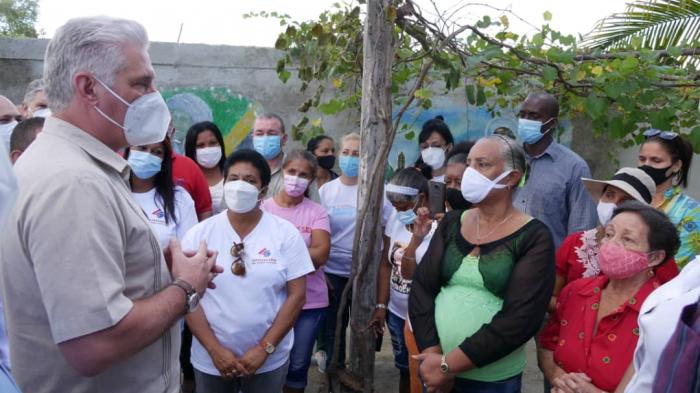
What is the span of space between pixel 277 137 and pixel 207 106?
264 centimetres

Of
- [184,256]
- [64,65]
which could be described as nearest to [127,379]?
[184,256]

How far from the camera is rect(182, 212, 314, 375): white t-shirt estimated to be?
301 centimetres

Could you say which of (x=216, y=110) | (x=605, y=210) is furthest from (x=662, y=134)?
(x=216, y=110)

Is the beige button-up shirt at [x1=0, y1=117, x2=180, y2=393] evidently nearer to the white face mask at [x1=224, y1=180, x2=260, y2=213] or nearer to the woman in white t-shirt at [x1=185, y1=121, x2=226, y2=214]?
the white face mask at [x1=224, y1=180, x2=260, y2=213]

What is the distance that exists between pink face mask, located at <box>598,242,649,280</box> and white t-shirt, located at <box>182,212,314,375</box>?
4.74 ft

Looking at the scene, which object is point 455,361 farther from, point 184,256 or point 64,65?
point 64,65

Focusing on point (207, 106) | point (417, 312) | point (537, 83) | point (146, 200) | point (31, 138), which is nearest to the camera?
point (417, 312)

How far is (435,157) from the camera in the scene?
5000 millimetres

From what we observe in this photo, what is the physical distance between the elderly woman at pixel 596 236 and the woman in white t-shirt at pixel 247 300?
1.34m

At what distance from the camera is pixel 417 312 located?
2.89 metres

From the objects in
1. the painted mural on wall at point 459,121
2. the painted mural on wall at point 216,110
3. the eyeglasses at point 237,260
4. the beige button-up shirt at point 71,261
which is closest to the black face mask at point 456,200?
the eyeglasses at point 237,260

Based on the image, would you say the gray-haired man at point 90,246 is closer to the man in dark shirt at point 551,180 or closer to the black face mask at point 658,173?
the man in dark shirt at point 551,180

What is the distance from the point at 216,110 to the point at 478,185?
4801mm

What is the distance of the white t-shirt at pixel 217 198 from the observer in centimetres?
438
